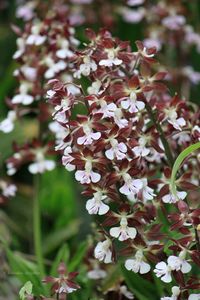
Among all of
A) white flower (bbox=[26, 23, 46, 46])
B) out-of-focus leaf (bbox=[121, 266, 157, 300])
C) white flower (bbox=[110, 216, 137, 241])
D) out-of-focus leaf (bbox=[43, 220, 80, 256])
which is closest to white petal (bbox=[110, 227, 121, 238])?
white flower (bbox=[110, 216, 137, 241])

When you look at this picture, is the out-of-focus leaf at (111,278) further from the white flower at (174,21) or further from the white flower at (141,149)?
the white flower at (174,21)

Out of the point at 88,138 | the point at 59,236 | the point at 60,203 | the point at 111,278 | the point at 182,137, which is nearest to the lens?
the point at 88,138

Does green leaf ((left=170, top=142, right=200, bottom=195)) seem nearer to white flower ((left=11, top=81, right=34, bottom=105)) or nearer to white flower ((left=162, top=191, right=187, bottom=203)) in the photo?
white flower ((left=162, top=191, right=187, bottom=203))

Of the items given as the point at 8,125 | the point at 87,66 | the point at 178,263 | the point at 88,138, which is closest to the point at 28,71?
the point at 8,125

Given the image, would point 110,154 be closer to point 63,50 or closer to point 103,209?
point 103,209

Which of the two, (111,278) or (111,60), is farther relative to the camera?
(111,278)

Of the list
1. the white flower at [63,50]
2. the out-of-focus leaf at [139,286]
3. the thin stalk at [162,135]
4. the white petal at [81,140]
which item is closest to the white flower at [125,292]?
the out-of-focus leaf at [139,286]

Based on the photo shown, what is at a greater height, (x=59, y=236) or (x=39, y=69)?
(x=39, y=69)
